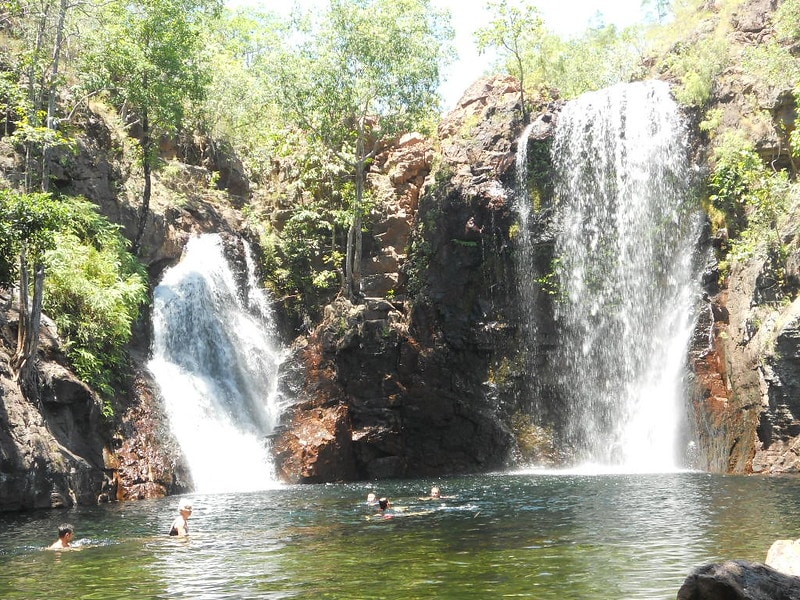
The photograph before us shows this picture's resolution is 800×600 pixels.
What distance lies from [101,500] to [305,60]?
19.0 m

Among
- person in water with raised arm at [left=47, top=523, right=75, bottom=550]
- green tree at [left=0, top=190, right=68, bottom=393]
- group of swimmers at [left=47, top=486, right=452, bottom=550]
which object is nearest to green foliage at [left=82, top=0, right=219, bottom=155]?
green tree at [left=0, top=190, right=68, bottom=393]

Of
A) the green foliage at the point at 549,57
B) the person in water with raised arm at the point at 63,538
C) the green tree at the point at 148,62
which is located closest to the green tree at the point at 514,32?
the green foliage at the point at 549,57

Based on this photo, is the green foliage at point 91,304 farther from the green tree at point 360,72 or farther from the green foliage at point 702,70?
the green foliage at point 702,70

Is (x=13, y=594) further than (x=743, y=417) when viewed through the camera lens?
No

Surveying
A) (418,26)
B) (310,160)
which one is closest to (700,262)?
(418,26)

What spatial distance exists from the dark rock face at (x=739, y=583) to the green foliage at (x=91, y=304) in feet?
62.3

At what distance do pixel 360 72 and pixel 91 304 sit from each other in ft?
50.3

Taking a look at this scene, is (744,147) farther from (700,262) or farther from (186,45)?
(186,45)

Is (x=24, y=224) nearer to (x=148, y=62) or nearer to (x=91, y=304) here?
(x=91, y=304)

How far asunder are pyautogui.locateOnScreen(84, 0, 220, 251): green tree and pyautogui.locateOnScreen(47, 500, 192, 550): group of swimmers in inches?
679

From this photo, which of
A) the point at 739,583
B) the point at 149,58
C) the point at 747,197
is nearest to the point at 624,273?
the point at 747,197

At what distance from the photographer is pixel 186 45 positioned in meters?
28.8

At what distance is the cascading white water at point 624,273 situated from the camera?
2742cm

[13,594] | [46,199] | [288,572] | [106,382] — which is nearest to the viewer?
[13,594]
